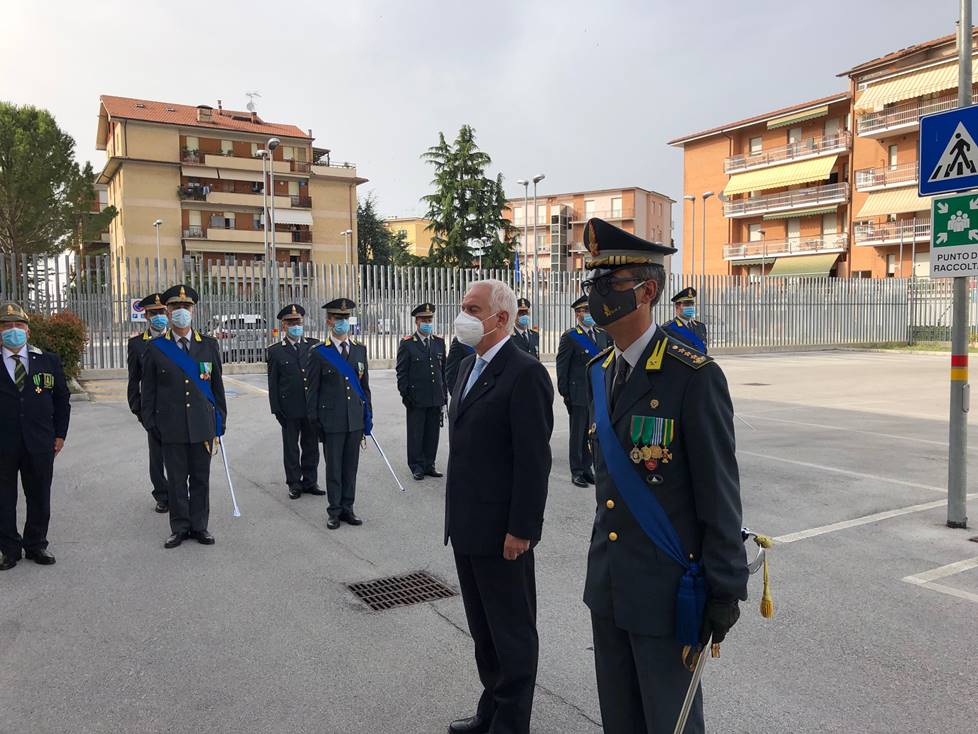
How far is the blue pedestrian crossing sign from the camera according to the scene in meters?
6.13

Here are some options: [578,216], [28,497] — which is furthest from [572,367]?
[578,216]

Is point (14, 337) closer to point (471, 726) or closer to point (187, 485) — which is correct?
point (187, 485)

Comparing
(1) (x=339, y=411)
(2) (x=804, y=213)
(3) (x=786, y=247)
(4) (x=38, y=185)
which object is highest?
(2) (x=804, y=213)

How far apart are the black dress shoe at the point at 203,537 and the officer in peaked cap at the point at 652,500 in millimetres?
4443

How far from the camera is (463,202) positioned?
164 ft

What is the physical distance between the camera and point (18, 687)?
3816mm

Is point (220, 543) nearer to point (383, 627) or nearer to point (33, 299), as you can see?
point (383, 627)

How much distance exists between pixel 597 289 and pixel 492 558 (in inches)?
54.2

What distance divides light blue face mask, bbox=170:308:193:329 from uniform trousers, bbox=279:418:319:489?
193cm

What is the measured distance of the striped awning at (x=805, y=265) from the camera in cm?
5138

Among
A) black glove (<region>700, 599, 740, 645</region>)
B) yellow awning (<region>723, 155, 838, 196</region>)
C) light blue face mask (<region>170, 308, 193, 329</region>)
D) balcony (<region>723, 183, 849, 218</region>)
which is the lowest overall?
black glove (<region>700, 599, 740, 645</region>)

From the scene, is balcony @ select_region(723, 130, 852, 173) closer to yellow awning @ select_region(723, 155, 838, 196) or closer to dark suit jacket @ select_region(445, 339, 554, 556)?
yellow awning @ select_region(723, 155, 838, 196)

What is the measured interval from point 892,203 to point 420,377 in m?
45.6

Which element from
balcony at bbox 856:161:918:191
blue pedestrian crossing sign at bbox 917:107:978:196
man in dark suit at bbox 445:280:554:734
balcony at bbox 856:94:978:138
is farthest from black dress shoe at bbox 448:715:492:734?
balcony at bbox 856:94:978:138
